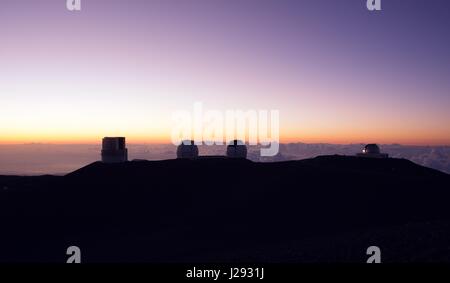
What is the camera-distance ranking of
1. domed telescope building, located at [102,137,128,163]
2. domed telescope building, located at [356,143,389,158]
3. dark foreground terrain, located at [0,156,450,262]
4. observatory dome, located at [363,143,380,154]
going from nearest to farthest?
dark foreground terrain, located at [0,156,450,262], domed telescope building, located at [102,137,128,163], domed telescope building, located at [356,143,389,158], observatory dome, located at [363,143,380,154]

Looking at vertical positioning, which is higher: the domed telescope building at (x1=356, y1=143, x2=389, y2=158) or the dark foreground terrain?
the domed telescope building at (x1=356, y1=143, x2=389, y2=158)

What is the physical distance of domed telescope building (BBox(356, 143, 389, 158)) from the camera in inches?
3159

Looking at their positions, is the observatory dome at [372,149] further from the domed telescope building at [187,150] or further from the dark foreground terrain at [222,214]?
the domed telescope building at [187,150]

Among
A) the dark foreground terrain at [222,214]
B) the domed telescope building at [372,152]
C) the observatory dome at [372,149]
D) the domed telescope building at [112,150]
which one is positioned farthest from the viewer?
the observatory dome at [372,149]

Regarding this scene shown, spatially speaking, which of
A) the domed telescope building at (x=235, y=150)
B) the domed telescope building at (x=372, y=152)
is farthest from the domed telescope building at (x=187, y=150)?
the domed telescope building at (x=372, y=152)

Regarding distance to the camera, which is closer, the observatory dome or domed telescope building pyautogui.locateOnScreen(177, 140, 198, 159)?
domed telescope building pyautogui.locateOnScreen(177, 140, 198, 159)

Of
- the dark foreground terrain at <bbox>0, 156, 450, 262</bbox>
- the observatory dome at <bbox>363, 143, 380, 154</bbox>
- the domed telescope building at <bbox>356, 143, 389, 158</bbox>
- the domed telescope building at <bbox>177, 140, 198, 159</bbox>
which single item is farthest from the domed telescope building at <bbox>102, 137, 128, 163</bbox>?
the observatory dome at <bbox>363, 143, 380, 154</bbox>

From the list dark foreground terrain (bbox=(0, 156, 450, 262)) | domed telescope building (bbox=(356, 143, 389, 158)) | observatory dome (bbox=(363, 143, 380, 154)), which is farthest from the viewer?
observatory dome (bbox=(363, 143, 380, 154))

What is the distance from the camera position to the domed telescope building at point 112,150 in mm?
66062

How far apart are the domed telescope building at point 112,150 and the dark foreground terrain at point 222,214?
2.77m

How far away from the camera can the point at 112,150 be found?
66.4 meters

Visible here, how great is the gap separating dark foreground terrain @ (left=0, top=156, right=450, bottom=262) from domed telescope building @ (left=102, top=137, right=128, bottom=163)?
277cm

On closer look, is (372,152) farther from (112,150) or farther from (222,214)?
(112,150)

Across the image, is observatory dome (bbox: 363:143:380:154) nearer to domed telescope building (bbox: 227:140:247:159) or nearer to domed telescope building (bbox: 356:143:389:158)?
domed telescope building (bbox: 356:143:389:158)
